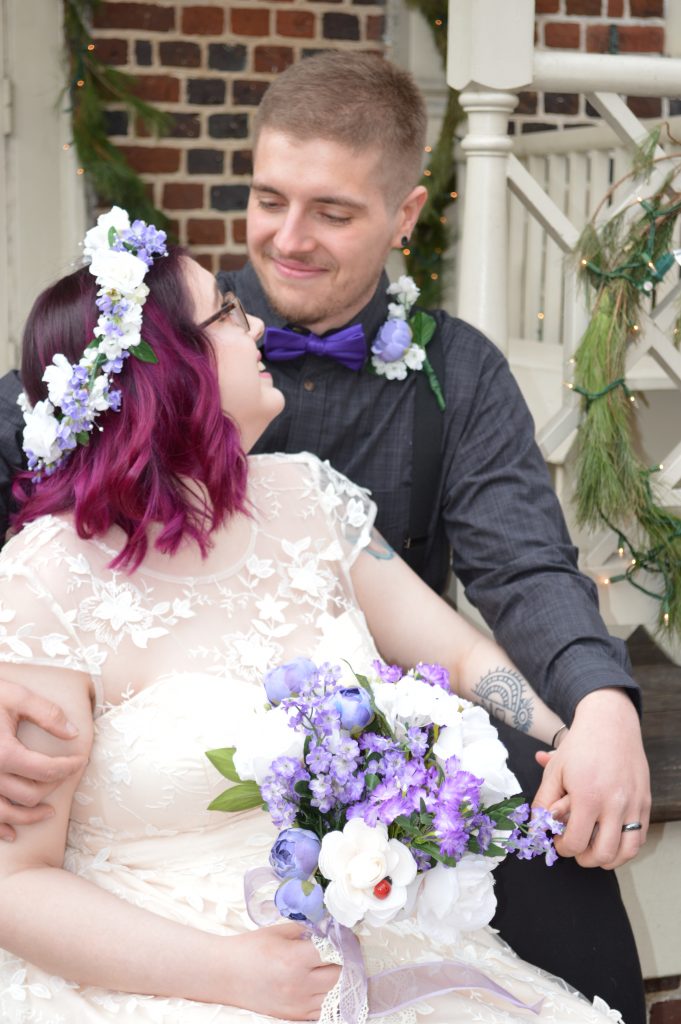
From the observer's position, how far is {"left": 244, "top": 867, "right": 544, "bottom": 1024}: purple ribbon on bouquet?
1.29 metres

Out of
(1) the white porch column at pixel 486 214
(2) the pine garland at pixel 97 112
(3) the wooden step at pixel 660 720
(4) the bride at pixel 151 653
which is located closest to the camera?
(4) the bride at pixel 151 653

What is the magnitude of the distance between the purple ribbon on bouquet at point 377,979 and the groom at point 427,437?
12.0 inches

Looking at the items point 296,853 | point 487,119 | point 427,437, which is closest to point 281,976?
point 296,853

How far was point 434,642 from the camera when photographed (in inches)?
74.9

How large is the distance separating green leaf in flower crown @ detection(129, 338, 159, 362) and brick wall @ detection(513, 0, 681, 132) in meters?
2.94

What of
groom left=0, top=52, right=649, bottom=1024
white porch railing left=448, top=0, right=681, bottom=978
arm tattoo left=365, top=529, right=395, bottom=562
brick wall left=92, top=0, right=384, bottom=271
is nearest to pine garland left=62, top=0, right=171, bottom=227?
brick wall left=92, top=0, right=384, bottom=271

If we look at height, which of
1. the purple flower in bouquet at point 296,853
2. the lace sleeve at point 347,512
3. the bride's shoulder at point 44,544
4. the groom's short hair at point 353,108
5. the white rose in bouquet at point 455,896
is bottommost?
the white rose in bouquet at point 455,896

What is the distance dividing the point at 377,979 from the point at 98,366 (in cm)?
78

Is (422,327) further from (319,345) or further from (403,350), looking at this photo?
(319,345)

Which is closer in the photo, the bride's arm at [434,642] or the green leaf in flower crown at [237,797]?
the green leaf in flower crown at [237,797]

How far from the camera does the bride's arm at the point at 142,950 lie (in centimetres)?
134

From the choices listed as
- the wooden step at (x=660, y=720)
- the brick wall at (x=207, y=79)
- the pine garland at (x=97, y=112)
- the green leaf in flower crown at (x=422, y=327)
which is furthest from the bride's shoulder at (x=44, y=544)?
the brick wall at (x=207, y=79)

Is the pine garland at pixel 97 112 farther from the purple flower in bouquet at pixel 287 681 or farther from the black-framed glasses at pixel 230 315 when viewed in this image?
the purple flower in bouquet at pixel 287 681

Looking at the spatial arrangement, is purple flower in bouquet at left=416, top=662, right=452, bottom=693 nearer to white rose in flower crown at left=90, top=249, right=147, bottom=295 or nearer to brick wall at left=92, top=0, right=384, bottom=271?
white rose in flower crown at left=90, top=249, right=147, bottom=295
